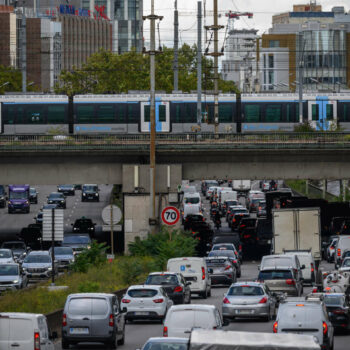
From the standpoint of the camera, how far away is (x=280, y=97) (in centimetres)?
6825

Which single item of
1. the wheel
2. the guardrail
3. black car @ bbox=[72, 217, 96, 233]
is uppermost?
the guardrail

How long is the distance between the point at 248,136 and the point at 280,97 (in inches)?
375

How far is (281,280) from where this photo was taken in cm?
3741

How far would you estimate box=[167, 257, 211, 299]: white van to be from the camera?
129ft

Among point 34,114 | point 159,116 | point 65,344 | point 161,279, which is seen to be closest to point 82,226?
point 34,114

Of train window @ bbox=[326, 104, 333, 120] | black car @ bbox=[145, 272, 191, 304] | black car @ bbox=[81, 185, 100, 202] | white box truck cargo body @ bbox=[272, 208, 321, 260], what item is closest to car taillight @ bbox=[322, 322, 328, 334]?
black car @ bbox=[145, 272, 191, 304]

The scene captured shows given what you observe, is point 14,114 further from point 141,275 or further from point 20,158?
point 141,275

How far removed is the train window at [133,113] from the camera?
6706cm

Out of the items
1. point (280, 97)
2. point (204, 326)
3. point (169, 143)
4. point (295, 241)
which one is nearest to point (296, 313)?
point (204, 326)

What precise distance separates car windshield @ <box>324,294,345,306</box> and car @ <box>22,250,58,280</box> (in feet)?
56.4

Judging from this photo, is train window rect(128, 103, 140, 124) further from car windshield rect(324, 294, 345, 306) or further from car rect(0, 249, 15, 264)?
car windshield rect(324, 294, 345, 306)

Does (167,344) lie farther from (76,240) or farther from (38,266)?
(76,240)

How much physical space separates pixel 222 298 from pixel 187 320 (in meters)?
16.8

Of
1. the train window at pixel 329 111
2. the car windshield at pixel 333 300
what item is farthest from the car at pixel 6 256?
the train window at pixel 329 111
